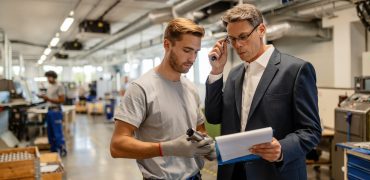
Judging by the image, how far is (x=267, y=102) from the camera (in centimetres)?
136

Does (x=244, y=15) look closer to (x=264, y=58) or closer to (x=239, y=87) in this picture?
(x=264, y=58)

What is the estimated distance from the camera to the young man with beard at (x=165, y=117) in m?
1.25

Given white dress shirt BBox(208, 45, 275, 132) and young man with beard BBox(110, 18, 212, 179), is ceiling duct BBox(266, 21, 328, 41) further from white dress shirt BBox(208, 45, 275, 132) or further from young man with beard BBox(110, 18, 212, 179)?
young man with beard BBox(110, 18, 212, 179)

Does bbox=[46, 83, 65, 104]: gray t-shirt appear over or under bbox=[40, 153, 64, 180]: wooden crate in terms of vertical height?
over

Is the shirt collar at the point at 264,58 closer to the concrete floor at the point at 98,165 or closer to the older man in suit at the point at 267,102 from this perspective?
the older man in suit at the point at 267,102

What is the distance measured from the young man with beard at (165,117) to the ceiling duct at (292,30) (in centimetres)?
435

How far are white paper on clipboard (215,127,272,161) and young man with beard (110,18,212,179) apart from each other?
0.39 feet

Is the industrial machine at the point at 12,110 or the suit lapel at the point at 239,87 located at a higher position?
the suit lapel at the point at 239,87

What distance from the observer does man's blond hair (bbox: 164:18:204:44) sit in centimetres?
137

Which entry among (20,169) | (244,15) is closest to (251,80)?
(244,15)

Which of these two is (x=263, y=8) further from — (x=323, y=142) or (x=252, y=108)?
(x=252, y=108)

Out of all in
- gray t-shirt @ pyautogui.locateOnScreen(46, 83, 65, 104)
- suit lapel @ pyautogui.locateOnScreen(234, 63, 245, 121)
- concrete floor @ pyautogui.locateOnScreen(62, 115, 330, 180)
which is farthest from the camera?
gray t-shirt @ pyautogui.locateOnScreen(46, 83, 65, 104)

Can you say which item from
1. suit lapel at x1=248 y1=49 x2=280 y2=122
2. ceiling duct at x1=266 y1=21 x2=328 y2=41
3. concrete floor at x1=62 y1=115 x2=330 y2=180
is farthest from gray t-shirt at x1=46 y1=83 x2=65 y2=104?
suit lapel at x1=248 y1=49 x2=280 y2=122

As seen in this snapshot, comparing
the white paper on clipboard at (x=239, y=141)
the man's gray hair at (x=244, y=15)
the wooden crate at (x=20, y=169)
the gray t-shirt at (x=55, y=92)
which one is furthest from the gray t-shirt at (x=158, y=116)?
the gray t-shirt at (x=55, y=92)
